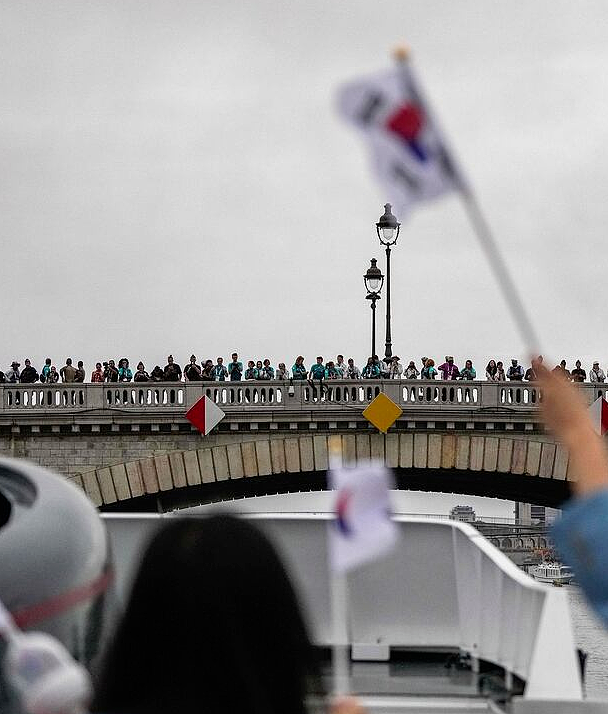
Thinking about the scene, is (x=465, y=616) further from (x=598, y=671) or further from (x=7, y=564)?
(x=598, y=671)

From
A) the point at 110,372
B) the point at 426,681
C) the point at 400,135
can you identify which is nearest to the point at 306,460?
the point at 110,372

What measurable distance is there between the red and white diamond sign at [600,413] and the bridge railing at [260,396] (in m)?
2.40

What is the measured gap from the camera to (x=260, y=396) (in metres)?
36.1

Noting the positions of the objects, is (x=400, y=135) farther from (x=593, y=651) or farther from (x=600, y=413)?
(x=593, y=651)

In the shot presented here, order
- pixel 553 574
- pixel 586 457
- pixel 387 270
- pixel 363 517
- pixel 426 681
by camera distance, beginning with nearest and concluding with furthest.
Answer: pixel 586 457 < pixel 363 517 < pixel 426 681 < pixel 387 270 < pixel 553 574

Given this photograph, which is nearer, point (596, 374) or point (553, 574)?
point (596, 374)

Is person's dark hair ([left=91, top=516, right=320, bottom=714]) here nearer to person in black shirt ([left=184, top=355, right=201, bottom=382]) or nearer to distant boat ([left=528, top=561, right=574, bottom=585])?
person in black shirt ([left=184, top=355, right=201, bottom=382])

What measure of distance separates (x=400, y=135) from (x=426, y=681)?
19.4 feet

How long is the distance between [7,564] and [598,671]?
26.9 meters

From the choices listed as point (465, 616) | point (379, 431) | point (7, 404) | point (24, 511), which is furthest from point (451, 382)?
point (24, 511)

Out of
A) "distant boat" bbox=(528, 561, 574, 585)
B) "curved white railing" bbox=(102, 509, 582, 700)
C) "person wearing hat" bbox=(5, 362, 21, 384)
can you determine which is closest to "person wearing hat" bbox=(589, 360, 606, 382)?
"person wearing hat" bbox=(5, 362, 21, 384)

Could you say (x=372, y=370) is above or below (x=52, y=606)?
above

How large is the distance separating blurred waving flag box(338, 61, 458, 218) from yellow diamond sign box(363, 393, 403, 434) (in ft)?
103

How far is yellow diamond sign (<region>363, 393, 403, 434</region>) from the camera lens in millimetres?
34281
